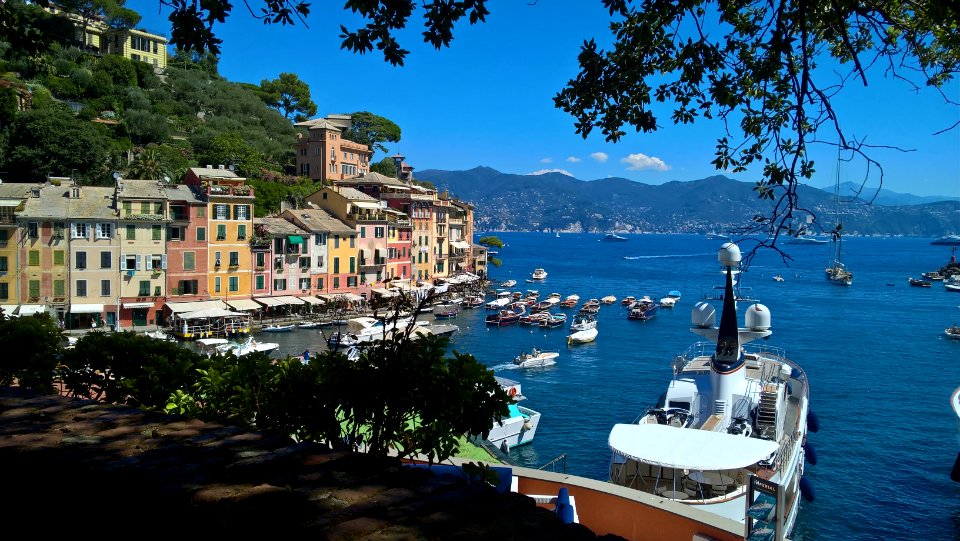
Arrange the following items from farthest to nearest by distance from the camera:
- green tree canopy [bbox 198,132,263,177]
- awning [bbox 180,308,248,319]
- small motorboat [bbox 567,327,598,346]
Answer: green tree canopy [bbox 198,132,263,177]
small motorboat [bbox 567,327,598,346]
awning [bbox 180,308,248,319]

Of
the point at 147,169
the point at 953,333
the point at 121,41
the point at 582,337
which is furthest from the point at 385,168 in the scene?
the point at 953,333

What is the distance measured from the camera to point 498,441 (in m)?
26.1

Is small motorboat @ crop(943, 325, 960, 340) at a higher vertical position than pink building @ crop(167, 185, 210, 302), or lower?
lower

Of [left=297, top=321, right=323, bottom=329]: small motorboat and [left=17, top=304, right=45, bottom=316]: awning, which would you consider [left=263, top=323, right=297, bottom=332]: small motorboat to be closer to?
[left=297, top=321, right=323, bottom=329]: small motorboat

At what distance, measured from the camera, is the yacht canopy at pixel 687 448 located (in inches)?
655

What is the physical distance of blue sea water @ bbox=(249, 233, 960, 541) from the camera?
22.9 m

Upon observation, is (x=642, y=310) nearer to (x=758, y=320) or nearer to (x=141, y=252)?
(x=758, y=320)

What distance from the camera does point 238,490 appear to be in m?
3.51

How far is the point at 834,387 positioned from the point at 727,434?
2267cm

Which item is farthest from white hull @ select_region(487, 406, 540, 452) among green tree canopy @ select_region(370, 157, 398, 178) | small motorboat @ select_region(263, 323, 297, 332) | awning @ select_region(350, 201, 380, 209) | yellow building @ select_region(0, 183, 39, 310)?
green tree canopy @ select_region(370, 157, 398, 178)

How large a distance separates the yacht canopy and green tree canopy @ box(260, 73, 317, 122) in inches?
3490

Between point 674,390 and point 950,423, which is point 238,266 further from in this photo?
point 950,423

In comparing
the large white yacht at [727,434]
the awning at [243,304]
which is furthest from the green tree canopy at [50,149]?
the large white yacht at [727,434]

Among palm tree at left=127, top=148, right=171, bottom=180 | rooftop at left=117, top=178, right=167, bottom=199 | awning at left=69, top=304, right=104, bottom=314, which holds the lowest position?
awning at left=69, top=304, right=104, bottom=314
